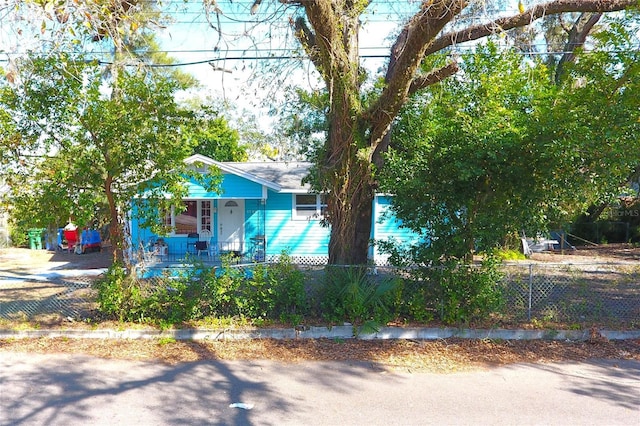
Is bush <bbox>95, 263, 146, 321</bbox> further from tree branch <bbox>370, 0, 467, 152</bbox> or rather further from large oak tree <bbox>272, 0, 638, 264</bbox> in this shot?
tree branch <bbox>370, 0, 467, 152</bbox>

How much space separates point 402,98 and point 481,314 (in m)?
3.53

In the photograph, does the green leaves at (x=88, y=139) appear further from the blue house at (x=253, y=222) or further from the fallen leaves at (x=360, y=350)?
the blue house at (x=253, y=222)

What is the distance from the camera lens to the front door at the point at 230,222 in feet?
56.8

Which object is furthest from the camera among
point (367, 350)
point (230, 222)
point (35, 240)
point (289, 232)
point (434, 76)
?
point (35, 240)

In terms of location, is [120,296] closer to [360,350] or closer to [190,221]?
[360,350]

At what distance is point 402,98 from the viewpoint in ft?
24.4

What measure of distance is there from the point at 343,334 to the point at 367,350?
1.87 ft

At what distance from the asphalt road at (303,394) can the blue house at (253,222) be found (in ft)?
30.6

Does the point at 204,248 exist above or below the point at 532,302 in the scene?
above

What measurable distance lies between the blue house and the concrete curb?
7.94 m

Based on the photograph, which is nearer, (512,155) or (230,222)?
(512,155)

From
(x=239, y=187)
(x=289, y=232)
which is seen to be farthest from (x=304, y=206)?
(x=239, y=187)

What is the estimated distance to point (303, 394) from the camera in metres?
5.34

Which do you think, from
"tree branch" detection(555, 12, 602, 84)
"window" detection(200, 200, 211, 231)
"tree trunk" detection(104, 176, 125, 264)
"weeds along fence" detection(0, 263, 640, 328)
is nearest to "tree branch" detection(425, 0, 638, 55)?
"weeds along fence" detection(0, 263, 640, 328)
